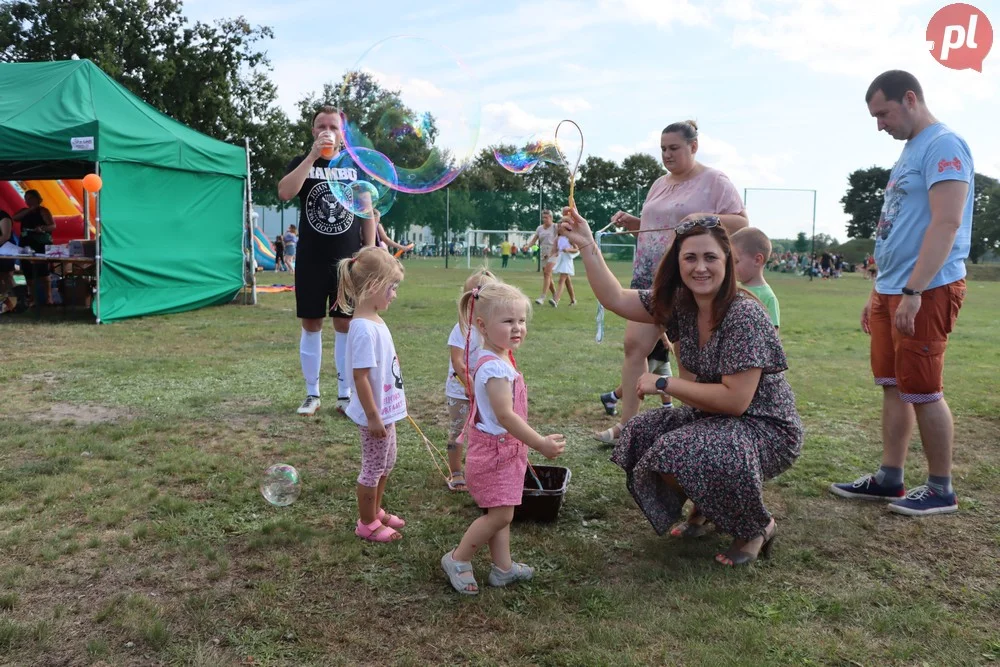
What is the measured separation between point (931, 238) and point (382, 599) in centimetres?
279

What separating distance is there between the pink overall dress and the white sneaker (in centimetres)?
265

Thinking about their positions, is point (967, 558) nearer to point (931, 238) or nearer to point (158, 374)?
point (931, 238)

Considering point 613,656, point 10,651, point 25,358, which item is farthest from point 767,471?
point 25,358

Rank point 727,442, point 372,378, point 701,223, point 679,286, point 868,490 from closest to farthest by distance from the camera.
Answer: point 727,442 < point 701,223 < point 372,378 < point 679,286 < point 868,490

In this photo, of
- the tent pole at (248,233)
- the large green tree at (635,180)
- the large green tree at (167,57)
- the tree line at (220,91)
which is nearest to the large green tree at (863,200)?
the large green tree at (635,180)

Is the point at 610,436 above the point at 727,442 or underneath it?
underneath

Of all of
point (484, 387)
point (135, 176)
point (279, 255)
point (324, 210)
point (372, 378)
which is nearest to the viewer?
point (484, 387)

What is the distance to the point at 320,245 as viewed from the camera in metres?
5.00

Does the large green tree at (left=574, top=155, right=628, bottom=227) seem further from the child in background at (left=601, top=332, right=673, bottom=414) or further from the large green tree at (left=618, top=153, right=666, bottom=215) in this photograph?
the child in background at (left=601, top=332, right=673, bottom=414)

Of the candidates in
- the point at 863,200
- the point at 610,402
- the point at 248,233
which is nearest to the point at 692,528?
the point at 610,402

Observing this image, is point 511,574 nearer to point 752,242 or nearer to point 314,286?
point 752,242

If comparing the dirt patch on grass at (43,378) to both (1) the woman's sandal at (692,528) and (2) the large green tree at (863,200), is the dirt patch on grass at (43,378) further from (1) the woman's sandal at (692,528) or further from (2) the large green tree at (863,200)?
(2) the large green tree at (863,200)

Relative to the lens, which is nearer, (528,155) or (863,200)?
(528,155)

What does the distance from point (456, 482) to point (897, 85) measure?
283cm
